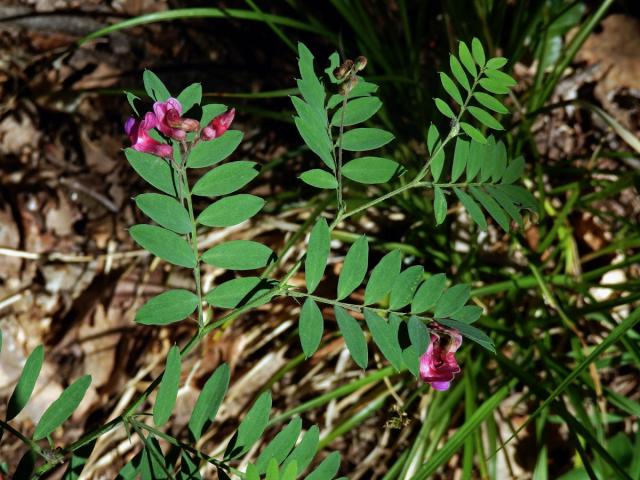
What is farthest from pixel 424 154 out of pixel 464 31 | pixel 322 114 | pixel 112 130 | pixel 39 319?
pixel 39 319

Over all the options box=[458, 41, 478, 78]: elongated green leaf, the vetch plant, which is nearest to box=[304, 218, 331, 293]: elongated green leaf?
the vetch plant

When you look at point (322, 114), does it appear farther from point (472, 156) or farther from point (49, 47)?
point (49, 47)

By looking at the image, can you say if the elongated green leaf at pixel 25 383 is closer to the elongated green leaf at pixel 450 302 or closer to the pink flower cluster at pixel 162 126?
the pink flower cluster at pixel 162 126


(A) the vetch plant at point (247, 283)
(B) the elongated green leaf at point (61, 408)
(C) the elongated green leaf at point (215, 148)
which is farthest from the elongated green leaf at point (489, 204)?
(B) the elongated green leaf at point (61, 408)

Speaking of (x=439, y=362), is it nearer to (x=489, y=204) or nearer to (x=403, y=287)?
(x=403, y=287)

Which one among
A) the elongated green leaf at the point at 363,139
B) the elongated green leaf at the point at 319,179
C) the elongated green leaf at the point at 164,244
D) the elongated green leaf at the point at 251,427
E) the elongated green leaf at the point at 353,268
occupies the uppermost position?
the elongated green leaf at the point at 363,139

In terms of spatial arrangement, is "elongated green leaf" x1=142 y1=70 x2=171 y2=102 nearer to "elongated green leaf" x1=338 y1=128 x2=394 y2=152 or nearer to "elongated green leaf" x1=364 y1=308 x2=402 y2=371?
"elongated green leaf" x1=338 y1=128 x2=394 y2=152

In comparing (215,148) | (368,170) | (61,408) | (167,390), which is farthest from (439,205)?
(61,408)
